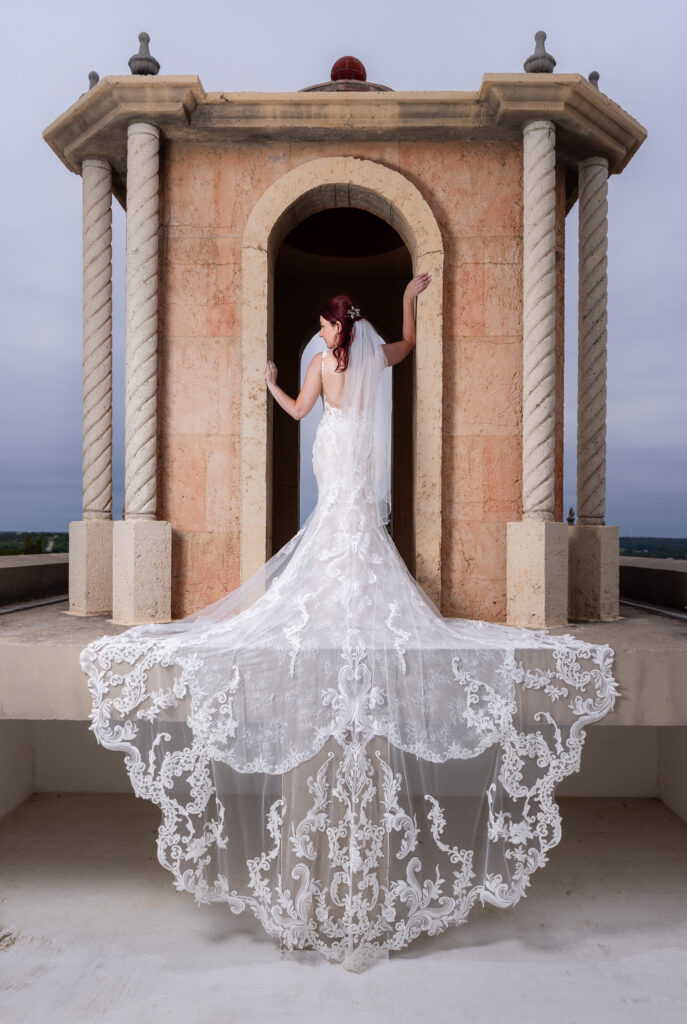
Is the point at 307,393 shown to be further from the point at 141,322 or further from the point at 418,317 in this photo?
the point at 141,322

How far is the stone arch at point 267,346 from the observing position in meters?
4.90

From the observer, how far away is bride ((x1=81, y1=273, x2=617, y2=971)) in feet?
11.1

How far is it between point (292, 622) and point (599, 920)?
2585 mm

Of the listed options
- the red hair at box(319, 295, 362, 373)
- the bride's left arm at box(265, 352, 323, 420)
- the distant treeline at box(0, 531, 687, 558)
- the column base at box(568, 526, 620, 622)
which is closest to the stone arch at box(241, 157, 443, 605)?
the bride's left arm at box(265, 352, 323, 420)

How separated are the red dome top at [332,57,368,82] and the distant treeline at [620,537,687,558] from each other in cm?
650

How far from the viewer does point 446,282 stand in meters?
4.97

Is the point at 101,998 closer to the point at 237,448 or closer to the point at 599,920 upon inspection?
the point at 599,920

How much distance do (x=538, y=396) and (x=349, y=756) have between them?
8.88 feet

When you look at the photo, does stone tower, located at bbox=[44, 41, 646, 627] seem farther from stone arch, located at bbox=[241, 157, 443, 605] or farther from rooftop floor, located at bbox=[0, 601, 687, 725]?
rooftop floor, located at bbox=[0, 601, 687, 725]

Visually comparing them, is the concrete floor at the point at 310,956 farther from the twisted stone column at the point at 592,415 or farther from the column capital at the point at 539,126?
the column capital at the point at 539,126

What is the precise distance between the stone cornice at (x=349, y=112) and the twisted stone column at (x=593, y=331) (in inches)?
13.5

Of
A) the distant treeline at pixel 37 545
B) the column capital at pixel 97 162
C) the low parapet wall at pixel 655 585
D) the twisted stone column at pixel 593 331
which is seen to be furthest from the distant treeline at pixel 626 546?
the column capital at pixel 97 162

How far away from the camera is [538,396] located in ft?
15.6

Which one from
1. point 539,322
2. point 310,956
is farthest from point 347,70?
point 310,956
